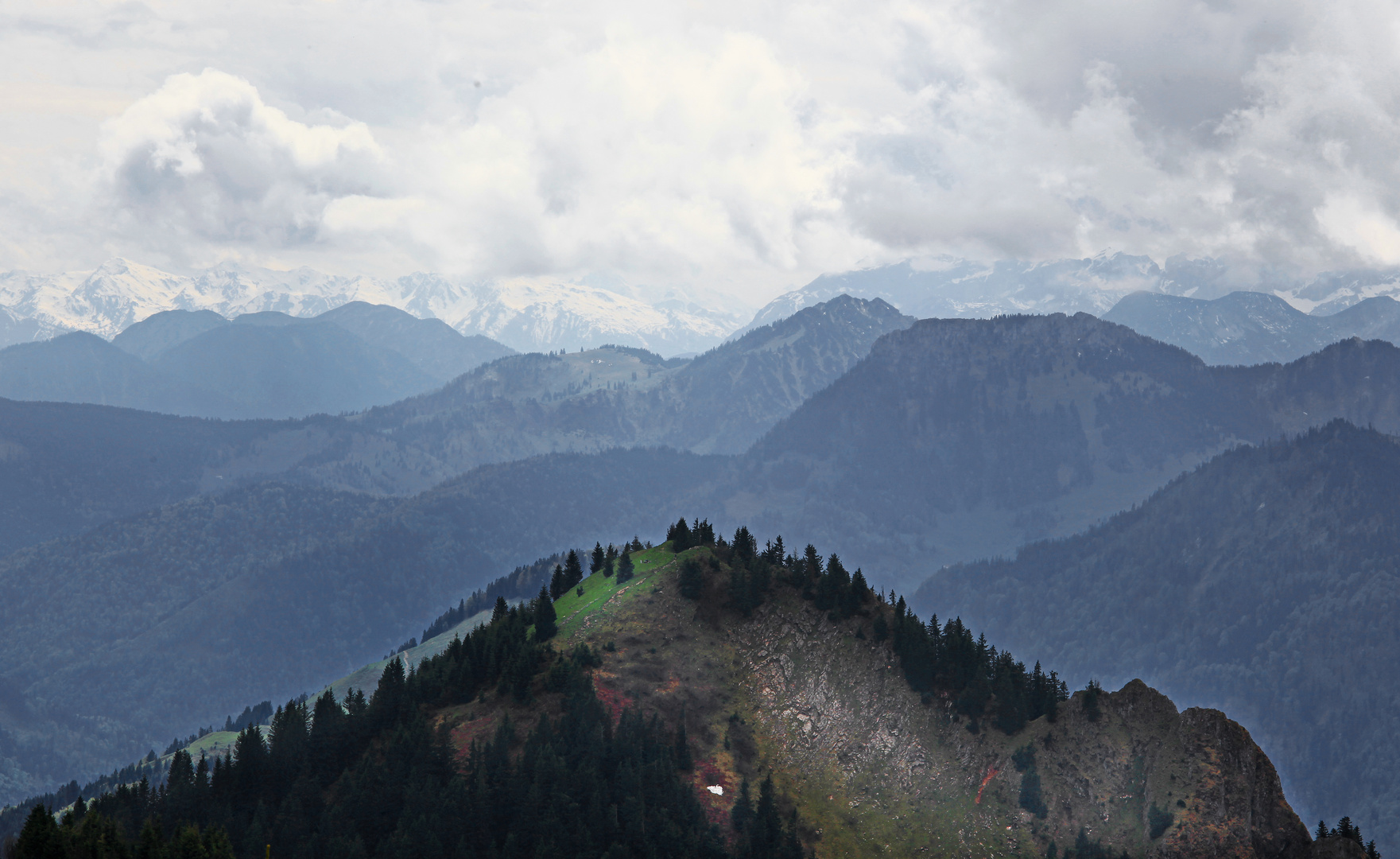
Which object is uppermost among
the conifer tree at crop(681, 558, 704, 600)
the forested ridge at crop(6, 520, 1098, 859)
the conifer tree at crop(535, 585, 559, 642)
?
the conifer tree at crop(681, 558, 704, 600)

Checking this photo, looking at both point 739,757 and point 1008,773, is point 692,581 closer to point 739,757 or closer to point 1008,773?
point 739,757

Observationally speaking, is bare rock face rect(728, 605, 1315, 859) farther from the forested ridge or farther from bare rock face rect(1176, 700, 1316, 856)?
the forested ridge

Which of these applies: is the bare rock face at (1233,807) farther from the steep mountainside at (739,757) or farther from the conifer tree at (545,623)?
the conifer tree at (545,623)

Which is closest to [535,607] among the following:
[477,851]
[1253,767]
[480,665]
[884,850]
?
[480,665]

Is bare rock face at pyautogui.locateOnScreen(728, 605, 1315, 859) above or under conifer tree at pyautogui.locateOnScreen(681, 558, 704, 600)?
under

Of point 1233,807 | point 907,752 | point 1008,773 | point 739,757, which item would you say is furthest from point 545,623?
point 1233,807

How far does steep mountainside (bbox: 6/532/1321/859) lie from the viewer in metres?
122

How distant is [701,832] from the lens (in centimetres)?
12475

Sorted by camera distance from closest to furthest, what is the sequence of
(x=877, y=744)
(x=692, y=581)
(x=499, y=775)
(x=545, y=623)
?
(x=499, y=775) < (x=877, y=744) < (x=545, y=623) < (x=692, y=581)

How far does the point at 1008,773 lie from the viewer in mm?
132875

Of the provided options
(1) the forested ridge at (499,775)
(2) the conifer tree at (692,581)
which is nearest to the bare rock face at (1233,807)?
(1) the forested ridge at (499,775)

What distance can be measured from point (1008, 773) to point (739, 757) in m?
37.4

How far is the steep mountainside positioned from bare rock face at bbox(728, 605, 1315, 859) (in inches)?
10.8

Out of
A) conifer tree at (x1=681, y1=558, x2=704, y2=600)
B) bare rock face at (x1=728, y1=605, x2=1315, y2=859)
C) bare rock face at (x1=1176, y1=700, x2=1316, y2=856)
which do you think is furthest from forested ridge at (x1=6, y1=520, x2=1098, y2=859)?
bare rock face at (x1=1176, y1=700, x2=1316, y2=856)
